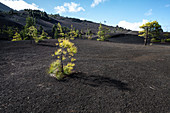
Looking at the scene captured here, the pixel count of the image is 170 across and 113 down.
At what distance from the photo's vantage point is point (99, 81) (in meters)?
6.38

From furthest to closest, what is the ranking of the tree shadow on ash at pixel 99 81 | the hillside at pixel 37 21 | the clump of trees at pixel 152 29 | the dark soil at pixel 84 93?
the hillside at pixel 37 21, the clump of trees at pixel 152 29, the tree shadow on ash at pixel 99 81, the dark soil at pixel 84 93

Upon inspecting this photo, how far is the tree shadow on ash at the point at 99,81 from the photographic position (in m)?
5.94

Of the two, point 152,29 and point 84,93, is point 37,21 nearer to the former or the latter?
point 152,29

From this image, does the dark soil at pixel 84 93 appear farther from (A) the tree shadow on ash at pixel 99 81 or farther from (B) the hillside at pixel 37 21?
(B) the hillside at pixel 37 21

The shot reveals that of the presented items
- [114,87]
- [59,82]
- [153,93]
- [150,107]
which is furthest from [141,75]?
[59,82]

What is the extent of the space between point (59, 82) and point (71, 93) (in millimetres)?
1394

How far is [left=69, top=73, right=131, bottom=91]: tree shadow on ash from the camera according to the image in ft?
19.5

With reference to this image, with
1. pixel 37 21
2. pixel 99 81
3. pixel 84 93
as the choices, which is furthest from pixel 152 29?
pixel 37 21

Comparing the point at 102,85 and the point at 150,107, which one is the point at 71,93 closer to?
the point at 102,85

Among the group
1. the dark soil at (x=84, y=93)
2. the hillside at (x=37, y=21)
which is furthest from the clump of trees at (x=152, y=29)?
the hillside at (x=37, y=21)

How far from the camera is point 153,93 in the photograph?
5301 mm

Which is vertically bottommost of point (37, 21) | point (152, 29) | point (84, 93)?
point (84, 93)

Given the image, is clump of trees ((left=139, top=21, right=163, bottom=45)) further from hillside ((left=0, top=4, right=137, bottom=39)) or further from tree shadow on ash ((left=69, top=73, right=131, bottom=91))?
hillside ((left=0, top=4, right=137, bottom=39))

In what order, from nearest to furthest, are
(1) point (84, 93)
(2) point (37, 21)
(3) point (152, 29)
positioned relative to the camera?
(1) point (84, 93) < (3) point (152, 29) < (2) point (37, 21)
